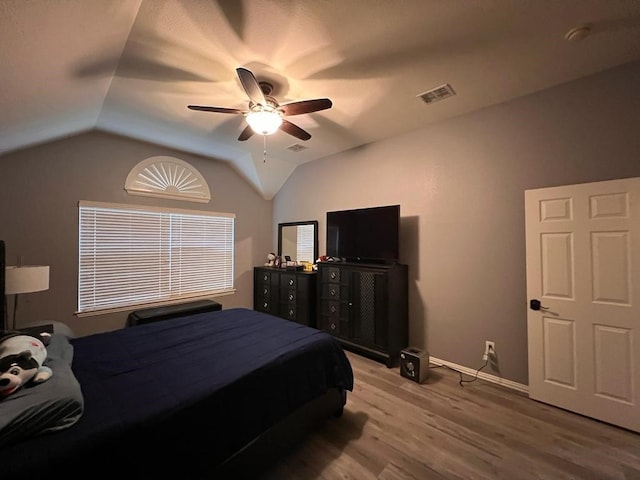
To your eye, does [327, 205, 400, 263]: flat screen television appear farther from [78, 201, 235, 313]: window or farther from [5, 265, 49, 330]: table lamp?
[5, 265, 49, 330]: table lamp

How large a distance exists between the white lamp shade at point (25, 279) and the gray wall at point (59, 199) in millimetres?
837

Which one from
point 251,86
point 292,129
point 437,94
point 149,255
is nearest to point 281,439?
point 251,86

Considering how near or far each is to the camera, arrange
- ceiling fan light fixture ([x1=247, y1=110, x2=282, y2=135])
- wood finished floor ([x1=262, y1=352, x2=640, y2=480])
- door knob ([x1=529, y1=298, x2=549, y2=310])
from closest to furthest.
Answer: wood finished floor ([x1=262, y1=352, x2=640, y2=480]) < ceiling fan light fixture ([x1=247, y1=110, x2=282, y2=135]) < door knob ([x1=529, y1=298, x2=549, y2=310])

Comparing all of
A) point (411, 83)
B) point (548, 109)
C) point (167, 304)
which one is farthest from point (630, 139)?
point (167, 304)

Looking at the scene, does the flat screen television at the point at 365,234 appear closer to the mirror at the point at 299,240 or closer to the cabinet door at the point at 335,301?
the cabinet door at the point at 335,301

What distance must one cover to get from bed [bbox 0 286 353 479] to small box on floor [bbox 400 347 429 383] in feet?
3.07

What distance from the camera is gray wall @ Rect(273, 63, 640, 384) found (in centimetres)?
221

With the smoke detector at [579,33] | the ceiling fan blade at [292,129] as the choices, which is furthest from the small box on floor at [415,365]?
the smoke detector at [579,33]

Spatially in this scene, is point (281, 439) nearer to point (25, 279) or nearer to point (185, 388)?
point (185, 388)

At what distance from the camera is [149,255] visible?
380 centimetres

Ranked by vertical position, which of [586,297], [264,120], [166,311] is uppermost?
[264,120]

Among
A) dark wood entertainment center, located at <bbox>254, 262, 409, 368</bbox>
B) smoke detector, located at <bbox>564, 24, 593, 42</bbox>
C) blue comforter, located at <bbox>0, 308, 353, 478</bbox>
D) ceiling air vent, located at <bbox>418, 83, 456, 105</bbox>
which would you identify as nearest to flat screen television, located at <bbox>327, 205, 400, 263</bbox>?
dark wood entertainment center, located at <bbox>254, 262, 409, 368</bbox>

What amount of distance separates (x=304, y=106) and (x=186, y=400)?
2106mm

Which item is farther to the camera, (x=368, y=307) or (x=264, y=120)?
(x=368, y=307)
